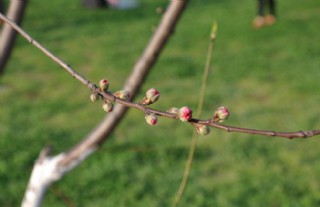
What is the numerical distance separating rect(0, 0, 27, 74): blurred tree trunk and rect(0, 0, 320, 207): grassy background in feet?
1.79

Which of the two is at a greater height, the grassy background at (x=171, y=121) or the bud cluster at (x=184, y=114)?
the grassy background at (x=171, y=121)

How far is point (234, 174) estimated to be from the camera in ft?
11.7

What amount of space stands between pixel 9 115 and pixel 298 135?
4.31 meters

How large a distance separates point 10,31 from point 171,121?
3249 mm

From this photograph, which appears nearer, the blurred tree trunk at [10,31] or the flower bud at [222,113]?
the flower bud at [222,113]

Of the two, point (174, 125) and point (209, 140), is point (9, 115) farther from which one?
point (209, 140)

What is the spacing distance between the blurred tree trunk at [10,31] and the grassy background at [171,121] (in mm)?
545

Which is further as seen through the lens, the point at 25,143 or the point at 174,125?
the point at 174,125

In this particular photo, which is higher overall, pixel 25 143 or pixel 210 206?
pixel 25 143

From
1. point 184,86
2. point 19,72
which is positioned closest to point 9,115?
point 19,72

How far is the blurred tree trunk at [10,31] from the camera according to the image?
1.23 m

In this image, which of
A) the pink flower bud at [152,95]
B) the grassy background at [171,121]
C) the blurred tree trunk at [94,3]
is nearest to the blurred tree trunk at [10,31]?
the grassy background at [171,121]

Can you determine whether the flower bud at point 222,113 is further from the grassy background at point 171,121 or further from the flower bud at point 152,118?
the grassy background at point 171,121

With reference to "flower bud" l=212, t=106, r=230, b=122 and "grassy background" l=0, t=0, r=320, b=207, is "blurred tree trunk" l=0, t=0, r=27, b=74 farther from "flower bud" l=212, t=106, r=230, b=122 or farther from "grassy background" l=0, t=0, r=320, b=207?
"flower bud" l=212, t=106, r=230, b=122
